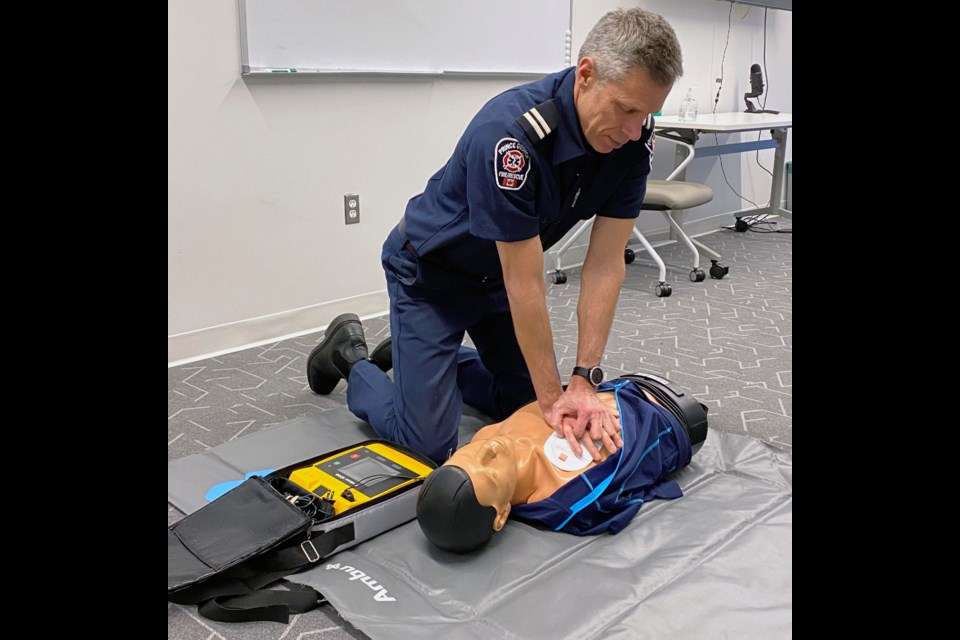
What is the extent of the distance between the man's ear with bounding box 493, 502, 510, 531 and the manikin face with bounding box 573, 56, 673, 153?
80cm

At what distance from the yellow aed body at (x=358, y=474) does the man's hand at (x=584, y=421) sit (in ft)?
1.13

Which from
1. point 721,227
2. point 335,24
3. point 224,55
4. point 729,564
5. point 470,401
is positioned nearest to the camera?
point 729,564

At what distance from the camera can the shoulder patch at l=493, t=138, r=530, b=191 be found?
5.82ft

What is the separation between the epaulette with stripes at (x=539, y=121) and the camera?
179 centimetres

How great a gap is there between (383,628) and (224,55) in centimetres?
217

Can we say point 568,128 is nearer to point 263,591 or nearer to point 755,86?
point 263,591

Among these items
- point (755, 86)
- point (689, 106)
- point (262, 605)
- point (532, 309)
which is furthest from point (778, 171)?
point (262, 605)

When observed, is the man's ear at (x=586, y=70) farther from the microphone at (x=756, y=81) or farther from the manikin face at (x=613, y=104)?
the microphone at (x=756, y=81)

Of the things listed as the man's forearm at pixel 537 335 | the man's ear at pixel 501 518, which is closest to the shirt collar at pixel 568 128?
the man's forearm at pixel 537 335
